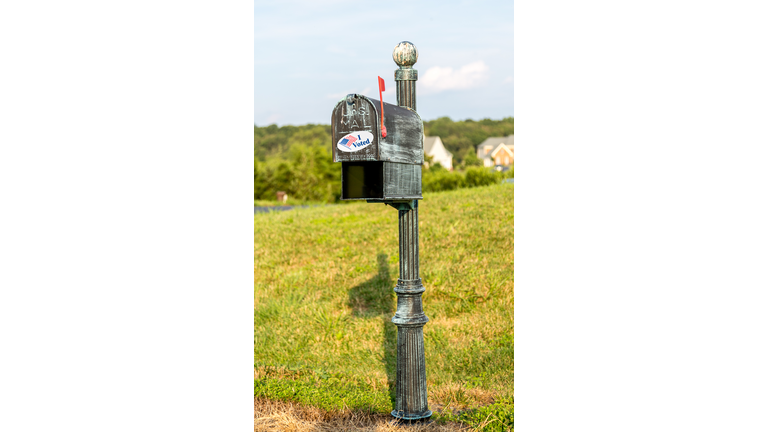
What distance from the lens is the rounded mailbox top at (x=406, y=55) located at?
13.2 ft

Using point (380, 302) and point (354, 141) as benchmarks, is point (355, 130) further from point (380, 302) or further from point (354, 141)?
point (380, 302)

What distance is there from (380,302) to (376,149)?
13.3 feet

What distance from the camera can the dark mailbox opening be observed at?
3.77 meters

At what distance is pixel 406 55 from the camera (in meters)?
4.03

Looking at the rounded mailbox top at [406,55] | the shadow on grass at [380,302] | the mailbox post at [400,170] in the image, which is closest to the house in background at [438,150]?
the shadow on grass at [380,302]

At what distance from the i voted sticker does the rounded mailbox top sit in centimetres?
77

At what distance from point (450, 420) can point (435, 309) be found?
2555 millimetres

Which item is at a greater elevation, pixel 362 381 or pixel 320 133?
pixel 320 133

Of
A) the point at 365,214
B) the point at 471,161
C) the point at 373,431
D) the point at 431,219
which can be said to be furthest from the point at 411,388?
the point at 471,161

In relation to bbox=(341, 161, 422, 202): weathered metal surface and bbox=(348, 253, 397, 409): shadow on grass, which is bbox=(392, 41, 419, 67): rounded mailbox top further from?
bbox=(348, 253, 397, 409): shadow on grass

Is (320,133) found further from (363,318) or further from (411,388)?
(411,388)

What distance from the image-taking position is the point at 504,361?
5.62m

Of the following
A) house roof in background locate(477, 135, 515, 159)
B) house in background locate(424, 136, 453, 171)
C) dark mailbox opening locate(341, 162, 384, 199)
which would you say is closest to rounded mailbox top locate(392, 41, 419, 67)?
dark mailbox opening locate(341, 162, 384, 199)

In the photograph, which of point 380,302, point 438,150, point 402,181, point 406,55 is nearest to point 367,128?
point 402,181
